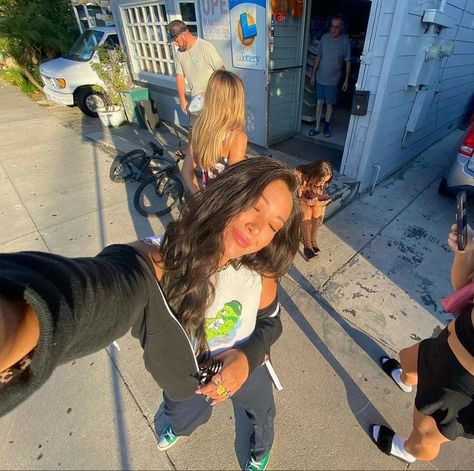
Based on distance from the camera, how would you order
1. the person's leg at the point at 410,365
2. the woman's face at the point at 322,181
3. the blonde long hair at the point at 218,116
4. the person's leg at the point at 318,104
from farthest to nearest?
the person's leg at the point at 318,104 → the woman's face at the point at 322,181 → the blonde long hair at the point at 218,116 → the person's leg at the point at 410,365

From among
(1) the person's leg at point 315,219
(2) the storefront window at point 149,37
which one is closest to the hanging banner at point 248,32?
(2) the storefront window at point 149,37

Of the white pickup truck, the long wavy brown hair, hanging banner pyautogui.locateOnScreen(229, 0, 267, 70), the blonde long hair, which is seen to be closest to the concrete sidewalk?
the long wavy brown hair

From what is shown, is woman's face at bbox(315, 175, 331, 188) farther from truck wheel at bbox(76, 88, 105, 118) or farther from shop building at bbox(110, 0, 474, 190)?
truck wheel at bbox(76, 88, 105, 118)

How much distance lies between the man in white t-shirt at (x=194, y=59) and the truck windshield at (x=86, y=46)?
472cm

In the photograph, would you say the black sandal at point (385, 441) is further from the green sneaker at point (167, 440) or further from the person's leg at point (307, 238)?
the person's leg at point (307, 238)

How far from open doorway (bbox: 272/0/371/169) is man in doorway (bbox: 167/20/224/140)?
5.47 ft

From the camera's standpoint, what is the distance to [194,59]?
402 cm

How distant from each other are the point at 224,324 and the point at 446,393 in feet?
3.29

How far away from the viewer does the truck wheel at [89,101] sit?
753 cm

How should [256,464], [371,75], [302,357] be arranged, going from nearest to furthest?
[256,464]
[302,357]
[371,75]

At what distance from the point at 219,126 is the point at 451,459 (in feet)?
8.29

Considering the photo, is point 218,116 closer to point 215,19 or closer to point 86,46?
point 215,19

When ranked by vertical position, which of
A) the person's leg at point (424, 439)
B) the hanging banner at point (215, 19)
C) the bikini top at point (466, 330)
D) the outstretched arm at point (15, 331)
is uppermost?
the hanging banner at point (215, 19)

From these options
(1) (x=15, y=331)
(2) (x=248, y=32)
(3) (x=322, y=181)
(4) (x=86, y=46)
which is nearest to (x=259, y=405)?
(1) (x=15, y=331)
